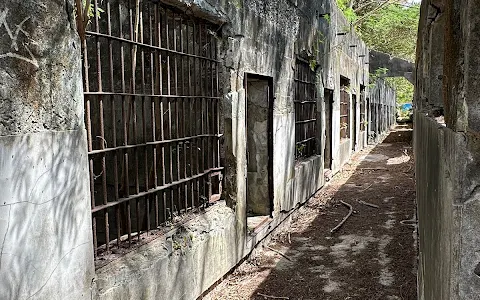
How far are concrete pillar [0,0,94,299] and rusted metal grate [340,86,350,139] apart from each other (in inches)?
419

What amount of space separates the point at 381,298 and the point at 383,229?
8.21 feet

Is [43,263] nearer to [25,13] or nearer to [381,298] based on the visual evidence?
[25,13]

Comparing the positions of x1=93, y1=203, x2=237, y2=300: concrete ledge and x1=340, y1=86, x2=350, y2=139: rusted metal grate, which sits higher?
x1=340, y1=86, x2=350, y2=139: rusted metal grate

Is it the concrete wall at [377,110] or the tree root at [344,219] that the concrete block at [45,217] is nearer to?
the tree root at [344,219]

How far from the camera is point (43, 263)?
2.27 meters

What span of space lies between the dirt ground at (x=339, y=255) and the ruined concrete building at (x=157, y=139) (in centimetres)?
27

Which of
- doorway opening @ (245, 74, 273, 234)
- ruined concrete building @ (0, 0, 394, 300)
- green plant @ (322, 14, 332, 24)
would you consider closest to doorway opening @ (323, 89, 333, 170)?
ruined concrete building @ (0, 0, 394, 300)

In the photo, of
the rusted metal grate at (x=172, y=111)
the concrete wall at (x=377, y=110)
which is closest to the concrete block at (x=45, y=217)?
the rusted metal grate at (x=172, y=111)

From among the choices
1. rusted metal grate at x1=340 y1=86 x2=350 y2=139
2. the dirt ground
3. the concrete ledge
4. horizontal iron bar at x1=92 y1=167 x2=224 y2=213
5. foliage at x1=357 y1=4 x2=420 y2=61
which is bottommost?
the dirt ground

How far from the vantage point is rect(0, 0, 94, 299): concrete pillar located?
6.86 feet

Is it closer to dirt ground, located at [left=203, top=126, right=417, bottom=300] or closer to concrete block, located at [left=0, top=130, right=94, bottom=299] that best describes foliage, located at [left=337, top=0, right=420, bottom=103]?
dirt ground, located at [left=203, top=126, right=417, bottom=300]

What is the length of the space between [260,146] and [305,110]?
2.51m

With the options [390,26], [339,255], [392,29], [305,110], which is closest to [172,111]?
[339,255]

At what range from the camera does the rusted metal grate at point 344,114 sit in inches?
502
